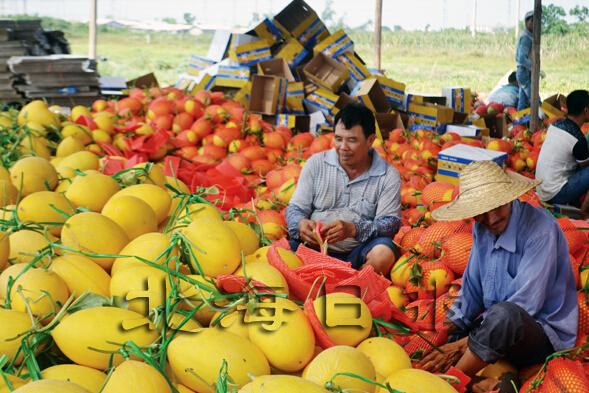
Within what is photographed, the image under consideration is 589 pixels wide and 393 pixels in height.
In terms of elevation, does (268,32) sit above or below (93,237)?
above

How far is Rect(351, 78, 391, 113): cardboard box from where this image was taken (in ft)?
19.5

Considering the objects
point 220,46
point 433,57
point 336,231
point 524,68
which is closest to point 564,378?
point 336,231

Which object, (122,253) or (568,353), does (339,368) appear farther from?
(568,353)

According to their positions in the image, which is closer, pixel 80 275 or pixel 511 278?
pixel 80 275

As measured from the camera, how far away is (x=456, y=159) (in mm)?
4141

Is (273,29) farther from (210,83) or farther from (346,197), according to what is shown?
(346,197)

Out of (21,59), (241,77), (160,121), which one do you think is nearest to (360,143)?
(160,121)

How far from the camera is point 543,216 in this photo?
2221mm

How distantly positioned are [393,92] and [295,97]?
3.20ft

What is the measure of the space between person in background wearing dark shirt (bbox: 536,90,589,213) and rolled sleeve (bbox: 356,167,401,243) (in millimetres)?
1715

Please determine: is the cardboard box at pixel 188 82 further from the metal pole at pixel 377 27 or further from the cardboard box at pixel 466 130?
the metal pole at pixel 377 27

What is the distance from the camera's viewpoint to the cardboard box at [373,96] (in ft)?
19.5

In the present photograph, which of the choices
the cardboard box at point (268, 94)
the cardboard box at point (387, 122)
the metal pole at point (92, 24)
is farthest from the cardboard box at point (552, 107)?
the metal pole at point (92, 24)

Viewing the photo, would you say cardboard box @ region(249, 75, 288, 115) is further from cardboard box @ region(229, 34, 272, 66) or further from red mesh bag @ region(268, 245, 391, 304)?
red mesh bag @ region(268, 245, 391, 304)
